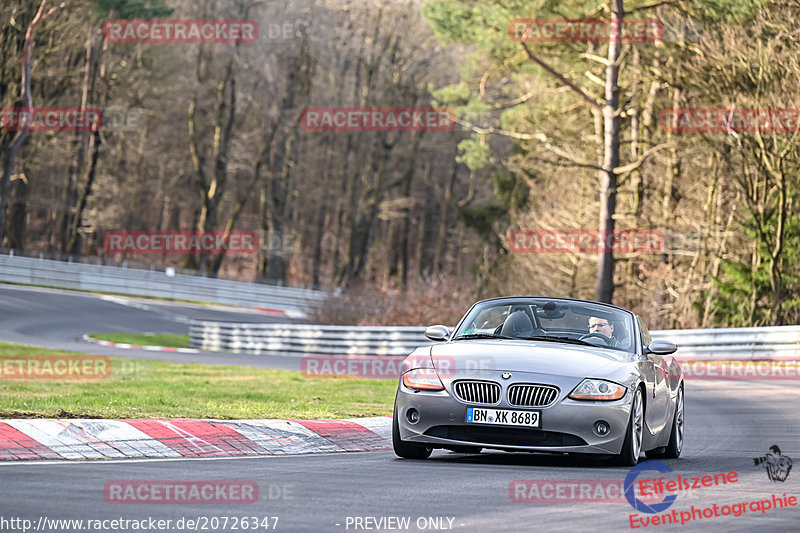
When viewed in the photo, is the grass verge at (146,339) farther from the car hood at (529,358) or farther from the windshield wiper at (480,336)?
the car hood at (529,358)

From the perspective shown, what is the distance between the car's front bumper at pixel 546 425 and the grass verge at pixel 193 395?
3.52 m

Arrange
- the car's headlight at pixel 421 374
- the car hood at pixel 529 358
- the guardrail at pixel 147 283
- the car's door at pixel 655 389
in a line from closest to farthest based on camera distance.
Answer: the car hood at pixel 529 358 → the car's headlight at pixel 421 374 → the car's door at pixel 655 389 → the guardrail at pixel 147 283

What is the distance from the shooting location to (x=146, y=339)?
1559 inches

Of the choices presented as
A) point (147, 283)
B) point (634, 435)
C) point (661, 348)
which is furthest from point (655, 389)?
point (147, 283)

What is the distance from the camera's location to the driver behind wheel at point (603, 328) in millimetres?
11000

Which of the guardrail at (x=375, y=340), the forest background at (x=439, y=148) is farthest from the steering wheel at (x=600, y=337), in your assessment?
the forest background at (x=439, y=148)

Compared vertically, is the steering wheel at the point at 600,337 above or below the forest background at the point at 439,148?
below

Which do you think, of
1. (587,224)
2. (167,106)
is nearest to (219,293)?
(167,106)

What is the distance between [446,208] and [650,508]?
76.8 m

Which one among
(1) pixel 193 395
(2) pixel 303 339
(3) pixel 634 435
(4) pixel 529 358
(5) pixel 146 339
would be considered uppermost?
(4) pixel 529 358

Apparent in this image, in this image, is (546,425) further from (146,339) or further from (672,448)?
(146,339)

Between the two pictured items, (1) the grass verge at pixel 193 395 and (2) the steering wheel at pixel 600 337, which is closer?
(2) the steering wheel at pixel 600 337

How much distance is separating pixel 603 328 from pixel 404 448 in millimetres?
2267

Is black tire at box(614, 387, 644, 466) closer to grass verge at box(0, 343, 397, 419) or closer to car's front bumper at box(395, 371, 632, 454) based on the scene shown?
car's front bumper at box(395, 371, 632, 454)
